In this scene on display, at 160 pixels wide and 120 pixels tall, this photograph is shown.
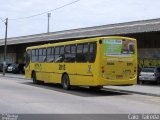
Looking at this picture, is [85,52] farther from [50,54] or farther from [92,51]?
[50,54]

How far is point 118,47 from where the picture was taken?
2269cm

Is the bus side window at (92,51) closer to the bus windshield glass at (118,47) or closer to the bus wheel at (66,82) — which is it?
the bus windshield glass at (118,47)

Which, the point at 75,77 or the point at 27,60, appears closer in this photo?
the point at 75,77

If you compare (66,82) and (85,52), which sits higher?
(85,52)

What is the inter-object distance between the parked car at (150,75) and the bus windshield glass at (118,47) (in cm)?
1322

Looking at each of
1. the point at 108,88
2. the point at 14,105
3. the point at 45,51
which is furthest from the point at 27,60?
the point at 14,105

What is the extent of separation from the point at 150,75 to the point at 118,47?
14.2 metres

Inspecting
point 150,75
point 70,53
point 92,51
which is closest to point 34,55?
point 70,53

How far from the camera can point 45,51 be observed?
30.2m

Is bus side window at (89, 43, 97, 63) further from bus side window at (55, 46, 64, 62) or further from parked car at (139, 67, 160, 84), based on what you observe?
parked car at (139, 67, 160, 84)

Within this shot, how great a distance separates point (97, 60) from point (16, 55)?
52.8 m

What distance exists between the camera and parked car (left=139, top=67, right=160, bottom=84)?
3600 centimetres

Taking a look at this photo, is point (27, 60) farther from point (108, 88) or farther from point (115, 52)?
point (115, 52)

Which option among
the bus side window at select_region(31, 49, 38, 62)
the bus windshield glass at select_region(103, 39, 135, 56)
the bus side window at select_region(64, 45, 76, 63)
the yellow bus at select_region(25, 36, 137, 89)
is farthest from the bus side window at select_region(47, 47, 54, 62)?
the bus windshield glass at select_region(103, 39, 135, 56)
